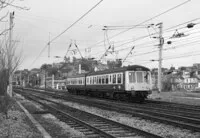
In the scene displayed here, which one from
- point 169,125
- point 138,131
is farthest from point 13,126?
point 169,125

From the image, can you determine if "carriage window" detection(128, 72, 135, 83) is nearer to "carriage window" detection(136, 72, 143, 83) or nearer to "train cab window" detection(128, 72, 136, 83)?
"train cab window" detection(128, 72, 136, 83)

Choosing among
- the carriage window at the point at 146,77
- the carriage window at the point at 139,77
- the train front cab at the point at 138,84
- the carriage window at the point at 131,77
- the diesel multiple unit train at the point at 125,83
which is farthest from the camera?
the carriage window at the point at 146,77

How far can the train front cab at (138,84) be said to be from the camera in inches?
966

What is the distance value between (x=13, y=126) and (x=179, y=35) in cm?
2006

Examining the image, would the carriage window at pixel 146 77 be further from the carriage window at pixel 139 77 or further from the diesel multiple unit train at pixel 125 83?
the carriage window at pixel 139 77

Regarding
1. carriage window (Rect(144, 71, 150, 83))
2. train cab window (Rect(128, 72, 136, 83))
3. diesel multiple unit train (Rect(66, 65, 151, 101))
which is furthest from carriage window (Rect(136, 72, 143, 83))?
train cab window (Rect(128, 72, 136, 83))

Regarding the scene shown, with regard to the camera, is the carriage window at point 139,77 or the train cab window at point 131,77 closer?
the train cab window at point 131,77

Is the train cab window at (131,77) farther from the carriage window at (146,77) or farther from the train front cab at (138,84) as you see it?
the carriage window at (146,77)

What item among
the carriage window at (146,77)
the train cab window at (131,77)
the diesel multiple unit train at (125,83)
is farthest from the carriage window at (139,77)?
the train cab window at (131,77)

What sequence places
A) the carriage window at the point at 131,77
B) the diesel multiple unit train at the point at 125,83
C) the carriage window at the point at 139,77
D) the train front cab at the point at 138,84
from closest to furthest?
the train front cab at the point at 138,84
the diesel multiple unit train at the point at 125,83
the carriage window at the point at 131,77
the carriage window at the point at 139,77

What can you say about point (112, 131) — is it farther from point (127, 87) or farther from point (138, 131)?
point (127, 87)

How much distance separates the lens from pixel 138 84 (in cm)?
2505

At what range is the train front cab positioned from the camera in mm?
24531

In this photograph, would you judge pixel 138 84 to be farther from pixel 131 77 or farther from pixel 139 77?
pixel 131 77
